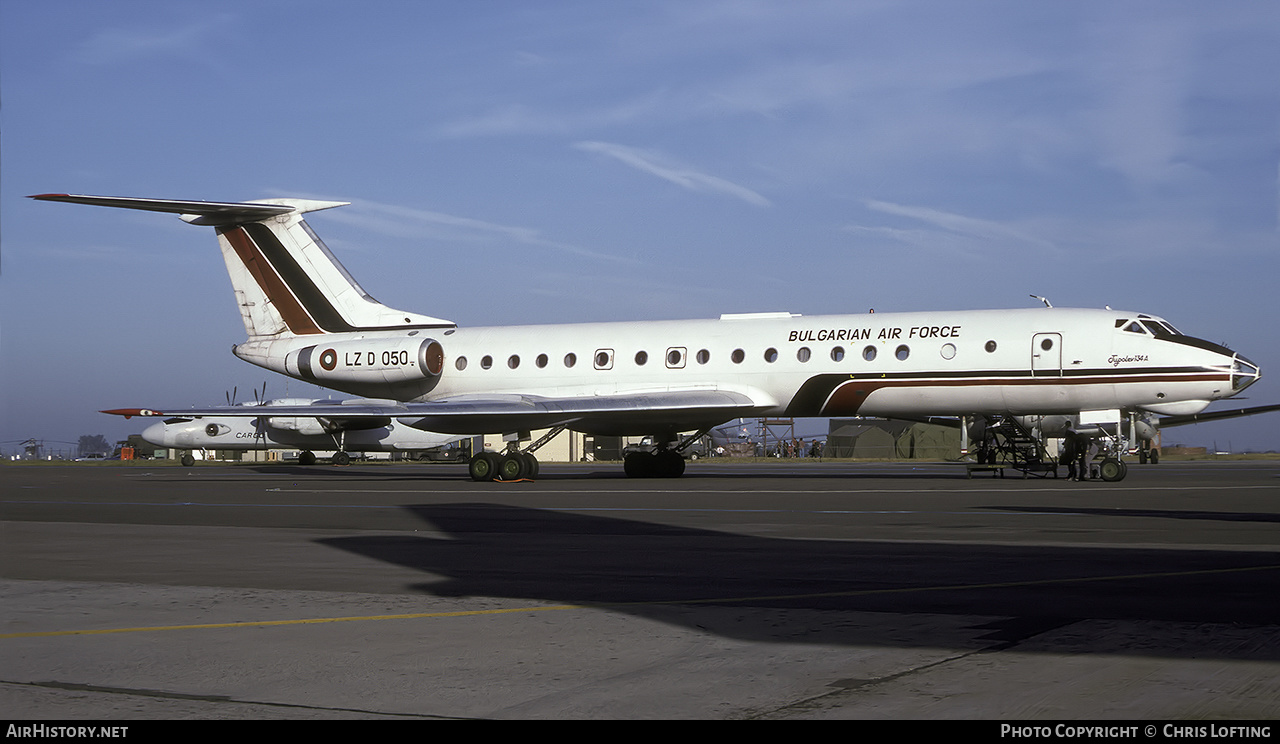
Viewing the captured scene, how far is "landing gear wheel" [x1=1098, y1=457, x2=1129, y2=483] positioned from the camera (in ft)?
86.3

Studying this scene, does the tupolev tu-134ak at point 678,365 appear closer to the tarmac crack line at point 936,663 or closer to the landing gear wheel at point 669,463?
the landing gear wheel at point 669,463

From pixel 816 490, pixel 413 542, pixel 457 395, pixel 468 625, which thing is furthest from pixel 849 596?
pixel 457 395

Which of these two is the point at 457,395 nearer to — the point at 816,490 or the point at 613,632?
the point at 816,490

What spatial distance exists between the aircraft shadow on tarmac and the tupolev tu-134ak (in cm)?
1495

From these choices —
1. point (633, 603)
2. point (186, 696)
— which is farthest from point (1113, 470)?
point (186, 696)

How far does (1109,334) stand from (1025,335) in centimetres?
170

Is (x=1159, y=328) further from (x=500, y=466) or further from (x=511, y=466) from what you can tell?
(x=500, y=466)

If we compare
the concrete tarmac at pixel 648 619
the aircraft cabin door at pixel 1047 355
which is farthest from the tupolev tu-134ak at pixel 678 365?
the concrete tarmac at pixel 648 619

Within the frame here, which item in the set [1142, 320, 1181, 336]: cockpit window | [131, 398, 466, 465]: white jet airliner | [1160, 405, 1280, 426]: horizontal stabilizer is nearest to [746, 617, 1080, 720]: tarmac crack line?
[1142, 320, 1181, 336]: cockpit window

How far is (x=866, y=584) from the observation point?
345 inches

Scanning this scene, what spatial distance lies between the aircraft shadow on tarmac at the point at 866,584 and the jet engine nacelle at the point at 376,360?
19.3m

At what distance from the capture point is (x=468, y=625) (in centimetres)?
695

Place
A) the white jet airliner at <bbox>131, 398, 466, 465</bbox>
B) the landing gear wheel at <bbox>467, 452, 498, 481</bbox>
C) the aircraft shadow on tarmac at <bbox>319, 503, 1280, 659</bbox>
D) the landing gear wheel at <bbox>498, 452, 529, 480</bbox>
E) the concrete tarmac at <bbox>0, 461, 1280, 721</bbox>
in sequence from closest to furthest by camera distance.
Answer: the concrete tarmac at <bbox>0, 461, 1280, 721</bbox> < the aircraft shadow on tarmac at <bbox>319, 503, 1280, 659</bbox> < the landing gear wheel at <bbox>467, 452, 498, 481</bbox> < the landing gear wheel at <bbox>498, 452, 529, 480</bbox> < the white jet airliner at <bbox>131, 398, 466, 465</bbox>

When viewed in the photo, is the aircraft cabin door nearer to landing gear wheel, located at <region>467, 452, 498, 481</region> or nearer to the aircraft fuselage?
the aircraft fuselage
